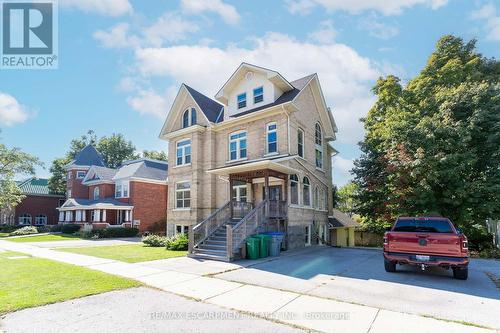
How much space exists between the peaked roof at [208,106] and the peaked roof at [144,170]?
46.2 feet

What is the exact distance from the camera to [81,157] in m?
43.8

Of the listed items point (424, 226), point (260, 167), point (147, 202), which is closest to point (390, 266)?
point (424, 226)

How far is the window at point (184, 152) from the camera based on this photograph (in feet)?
76.8

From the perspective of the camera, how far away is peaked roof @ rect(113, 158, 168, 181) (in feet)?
111

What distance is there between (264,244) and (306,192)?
7371 mm

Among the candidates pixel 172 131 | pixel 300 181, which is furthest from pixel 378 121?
pixel 172 131

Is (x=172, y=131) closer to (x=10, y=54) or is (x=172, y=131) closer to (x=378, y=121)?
(x=10, y=54)

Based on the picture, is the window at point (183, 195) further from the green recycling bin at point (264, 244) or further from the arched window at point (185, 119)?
the green recycling bin at point (264, 244)

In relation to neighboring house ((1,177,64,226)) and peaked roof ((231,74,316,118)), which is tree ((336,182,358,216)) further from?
neighboring house ((1,177,64,226))

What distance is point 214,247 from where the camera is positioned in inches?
580

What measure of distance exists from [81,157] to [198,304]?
4441 cm

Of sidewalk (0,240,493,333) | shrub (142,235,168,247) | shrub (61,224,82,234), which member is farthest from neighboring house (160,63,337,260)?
shrub (61,224,82,234)

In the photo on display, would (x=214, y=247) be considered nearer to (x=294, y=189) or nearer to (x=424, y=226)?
(x=294, y=189)

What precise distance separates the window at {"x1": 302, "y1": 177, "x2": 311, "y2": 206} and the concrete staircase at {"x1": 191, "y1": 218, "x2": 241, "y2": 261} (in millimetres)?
6563
